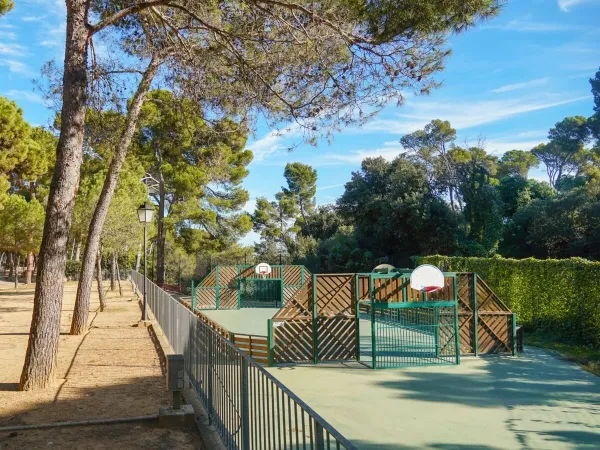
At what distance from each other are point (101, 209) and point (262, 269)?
1438cm

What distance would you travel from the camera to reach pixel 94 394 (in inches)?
287

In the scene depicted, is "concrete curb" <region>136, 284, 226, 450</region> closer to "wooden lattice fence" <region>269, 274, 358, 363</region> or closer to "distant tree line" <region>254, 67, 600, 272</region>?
"wooden lattice fence" <region>269, 274, 358, 363</region>

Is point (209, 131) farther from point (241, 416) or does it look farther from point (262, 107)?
point (241, 416)

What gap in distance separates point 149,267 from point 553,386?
4049 cm

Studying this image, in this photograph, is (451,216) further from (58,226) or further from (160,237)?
(58,226)


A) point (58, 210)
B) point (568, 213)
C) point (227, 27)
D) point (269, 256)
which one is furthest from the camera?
point (269, 256)

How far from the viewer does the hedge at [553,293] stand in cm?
1451

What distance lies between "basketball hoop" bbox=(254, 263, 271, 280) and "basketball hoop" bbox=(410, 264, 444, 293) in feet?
50.9

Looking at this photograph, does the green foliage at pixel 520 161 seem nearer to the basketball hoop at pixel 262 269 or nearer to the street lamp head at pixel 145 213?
the basketball hoop at pixel 262 269

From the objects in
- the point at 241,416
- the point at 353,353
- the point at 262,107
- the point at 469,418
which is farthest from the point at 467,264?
the point at 241,416

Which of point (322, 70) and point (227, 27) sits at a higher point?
point (227, 27)

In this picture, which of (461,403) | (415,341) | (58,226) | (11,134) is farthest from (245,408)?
(11,134)

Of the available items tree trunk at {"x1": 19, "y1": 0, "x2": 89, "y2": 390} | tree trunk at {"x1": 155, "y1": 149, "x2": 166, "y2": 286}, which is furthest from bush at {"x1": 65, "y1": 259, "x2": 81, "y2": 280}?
tree trunk at {"x1": 19, "y1": 0, "x2": 89, "y2": 390}

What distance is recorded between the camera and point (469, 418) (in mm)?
→ 7738
